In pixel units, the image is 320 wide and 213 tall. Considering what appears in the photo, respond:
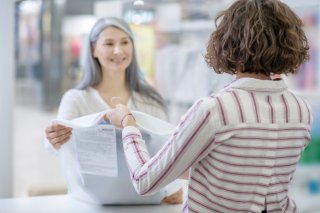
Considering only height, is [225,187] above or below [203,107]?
below

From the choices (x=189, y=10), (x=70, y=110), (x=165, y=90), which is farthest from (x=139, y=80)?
(x=189, y=10)

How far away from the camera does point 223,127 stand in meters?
1.19

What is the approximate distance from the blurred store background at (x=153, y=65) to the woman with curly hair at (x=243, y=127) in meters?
0.55

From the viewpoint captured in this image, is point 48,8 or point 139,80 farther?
point 48,8

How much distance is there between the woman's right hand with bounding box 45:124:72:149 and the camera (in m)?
1.76

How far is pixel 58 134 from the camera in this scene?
69.9 inches

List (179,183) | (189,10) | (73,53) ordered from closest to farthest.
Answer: (179,183) → (189,10) → (73,53)

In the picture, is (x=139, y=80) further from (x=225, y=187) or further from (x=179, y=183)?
(x=225, y=187)

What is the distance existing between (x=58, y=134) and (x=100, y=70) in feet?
1.57

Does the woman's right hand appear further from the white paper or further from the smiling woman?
the smiling woman

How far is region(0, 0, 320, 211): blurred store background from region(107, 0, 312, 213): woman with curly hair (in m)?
0.55

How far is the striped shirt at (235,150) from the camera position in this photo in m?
1.20

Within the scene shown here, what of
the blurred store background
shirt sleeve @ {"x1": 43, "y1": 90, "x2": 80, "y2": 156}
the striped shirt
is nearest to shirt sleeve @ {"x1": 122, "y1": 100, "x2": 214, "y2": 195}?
the striped shirt

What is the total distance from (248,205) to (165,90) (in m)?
3.17
